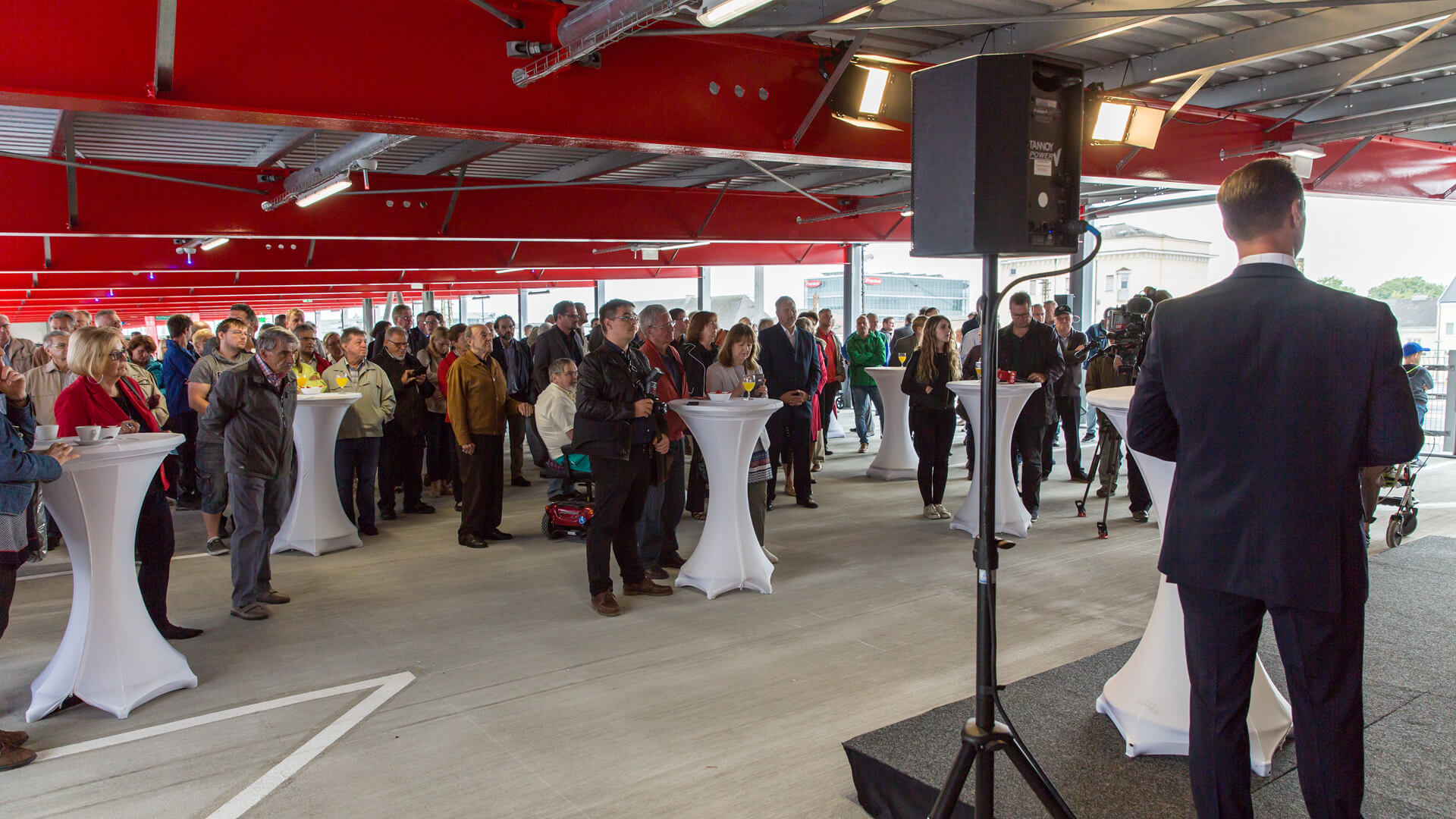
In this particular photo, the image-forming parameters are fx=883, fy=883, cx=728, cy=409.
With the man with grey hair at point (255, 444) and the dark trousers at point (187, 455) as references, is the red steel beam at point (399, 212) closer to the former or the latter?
the dark trousers at point (187, 455)

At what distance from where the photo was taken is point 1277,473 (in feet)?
6.00

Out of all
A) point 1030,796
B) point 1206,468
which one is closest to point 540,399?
point 1030,796

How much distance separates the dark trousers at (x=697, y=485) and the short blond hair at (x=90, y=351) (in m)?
3.75

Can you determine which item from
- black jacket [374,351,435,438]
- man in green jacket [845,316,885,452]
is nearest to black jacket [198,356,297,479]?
black jacket [374,351,435,438]

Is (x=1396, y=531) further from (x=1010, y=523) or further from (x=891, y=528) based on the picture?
(x=891, y=528)

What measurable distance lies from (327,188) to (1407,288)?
72.4ft

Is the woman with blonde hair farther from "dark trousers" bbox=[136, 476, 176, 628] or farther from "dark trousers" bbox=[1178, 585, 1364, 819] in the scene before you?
"dark trousers" bbox=[1178, 585, 1364, 819]

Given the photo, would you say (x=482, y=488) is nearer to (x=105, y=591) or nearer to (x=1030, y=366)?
(x=105, y=591)

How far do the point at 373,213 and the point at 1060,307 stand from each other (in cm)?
665

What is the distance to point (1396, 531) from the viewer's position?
5449 mm

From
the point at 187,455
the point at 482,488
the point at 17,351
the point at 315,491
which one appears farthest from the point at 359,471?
the point at 17,351

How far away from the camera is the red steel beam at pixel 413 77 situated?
11.7 ft

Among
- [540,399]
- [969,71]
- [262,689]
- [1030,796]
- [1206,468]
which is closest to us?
[1206,468]

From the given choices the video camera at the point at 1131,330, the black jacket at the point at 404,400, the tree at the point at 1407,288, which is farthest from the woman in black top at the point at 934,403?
the tree at the point at 1407,288
